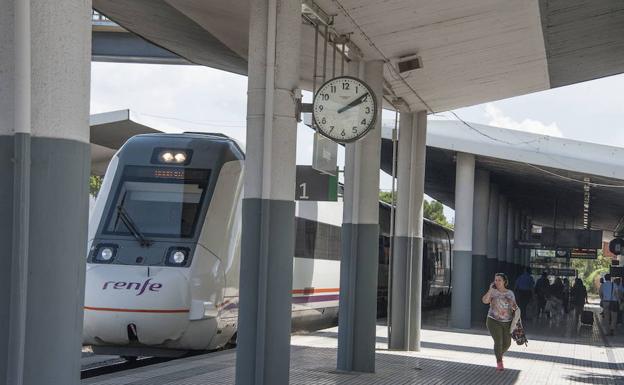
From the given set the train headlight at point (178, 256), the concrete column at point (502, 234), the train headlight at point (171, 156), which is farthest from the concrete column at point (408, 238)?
the concrete column at point (502, 234)

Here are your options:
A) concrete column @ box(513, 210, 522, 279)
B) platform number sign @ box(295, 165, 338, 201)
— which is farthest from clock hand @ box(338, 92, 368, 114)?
concrete column @ box(513, 210, 522, 279)

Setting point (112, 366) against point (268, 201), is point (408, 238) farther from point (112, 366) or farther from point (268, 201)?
point (268, 201)

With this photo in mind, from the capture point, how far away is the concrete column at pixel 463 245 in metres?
23.5

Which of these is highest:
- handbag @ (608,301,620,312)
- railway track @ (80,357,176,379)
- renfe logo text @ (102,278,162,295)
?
renfe logo text @ (102,278,162,295)

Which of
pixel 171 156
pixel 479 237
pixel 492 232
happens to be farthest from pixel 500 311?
pixel 492 232

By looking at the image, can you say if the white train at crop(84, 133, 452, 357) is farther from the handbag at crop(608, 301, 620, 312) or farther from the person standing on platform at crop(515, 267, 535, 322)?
the person standing on platform at crop(515, 267, 535, 322)

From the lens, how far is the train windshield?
13297 millimetres

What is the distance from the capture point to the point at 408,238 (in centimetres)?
1631

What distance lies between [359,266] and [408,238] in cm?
394

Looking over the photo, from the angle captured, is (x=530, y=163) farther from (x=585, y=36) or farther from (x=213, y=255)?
(x=213, y=255)

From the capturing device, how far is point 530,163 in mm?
22312

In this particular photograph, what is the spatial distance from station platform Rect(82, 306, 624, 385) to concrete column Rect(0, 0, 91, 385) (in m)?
6.10

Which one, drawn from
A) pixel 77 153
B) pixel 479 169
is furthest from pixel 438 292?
pixel 77 153

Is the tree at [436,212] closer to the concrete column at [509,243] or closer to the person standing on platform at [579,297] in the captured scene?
the concrete column at [509,243]
